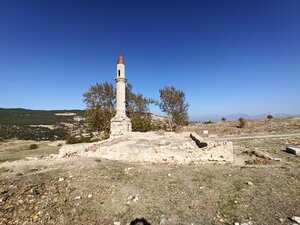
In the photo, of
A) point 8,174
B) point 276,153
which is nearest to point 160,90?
point 276,153

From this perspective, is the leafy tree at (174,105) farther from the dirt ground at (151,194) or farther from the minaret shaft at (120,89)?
the dirt ground at (151,194)

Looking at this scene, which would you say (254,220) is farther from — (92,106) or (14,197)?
(92,106)

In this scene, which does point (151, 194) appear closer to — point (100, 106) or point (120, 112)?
point (120, 112)

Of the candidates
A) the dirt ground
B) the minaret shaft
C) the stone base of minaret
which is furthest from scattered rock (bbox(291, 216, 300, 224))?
the minaret shaft

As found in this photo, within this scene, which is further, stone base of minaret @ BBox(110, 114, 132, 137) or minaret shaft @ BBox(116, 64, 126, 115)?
minaret shaft @ BBox(116, 64, 126, 115)

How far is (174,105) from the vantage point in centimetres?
3219

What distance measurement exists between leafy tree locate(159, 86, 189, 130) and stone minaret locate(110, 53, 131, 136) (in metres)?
9.76

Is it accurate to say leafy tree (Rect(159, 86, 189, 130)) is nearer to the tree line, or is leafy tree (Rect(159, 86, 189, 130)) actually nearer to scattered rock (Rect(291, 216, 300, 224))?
the tree line

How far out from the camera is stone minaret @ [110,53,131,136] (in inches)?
913

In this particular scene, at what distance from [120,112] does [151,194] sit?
16.7 meters

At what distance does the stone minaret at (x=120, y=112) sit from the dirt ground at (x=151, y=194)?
11589mm

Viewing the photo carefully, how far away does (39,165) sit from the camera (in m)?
12.5

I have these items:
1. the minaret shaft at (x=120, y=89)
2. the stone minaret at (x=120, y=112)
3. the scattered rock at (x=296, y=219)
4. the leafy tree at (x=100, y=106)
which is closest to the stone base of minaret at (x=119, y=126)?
the stone minaret at (x=120, y=112)

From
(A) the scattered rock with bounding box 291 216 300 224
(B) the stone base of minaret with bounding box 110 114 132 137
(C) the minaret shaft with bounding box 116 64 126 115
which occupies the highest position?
(C) the minaret shaft with bounding box 116 64 126 115
